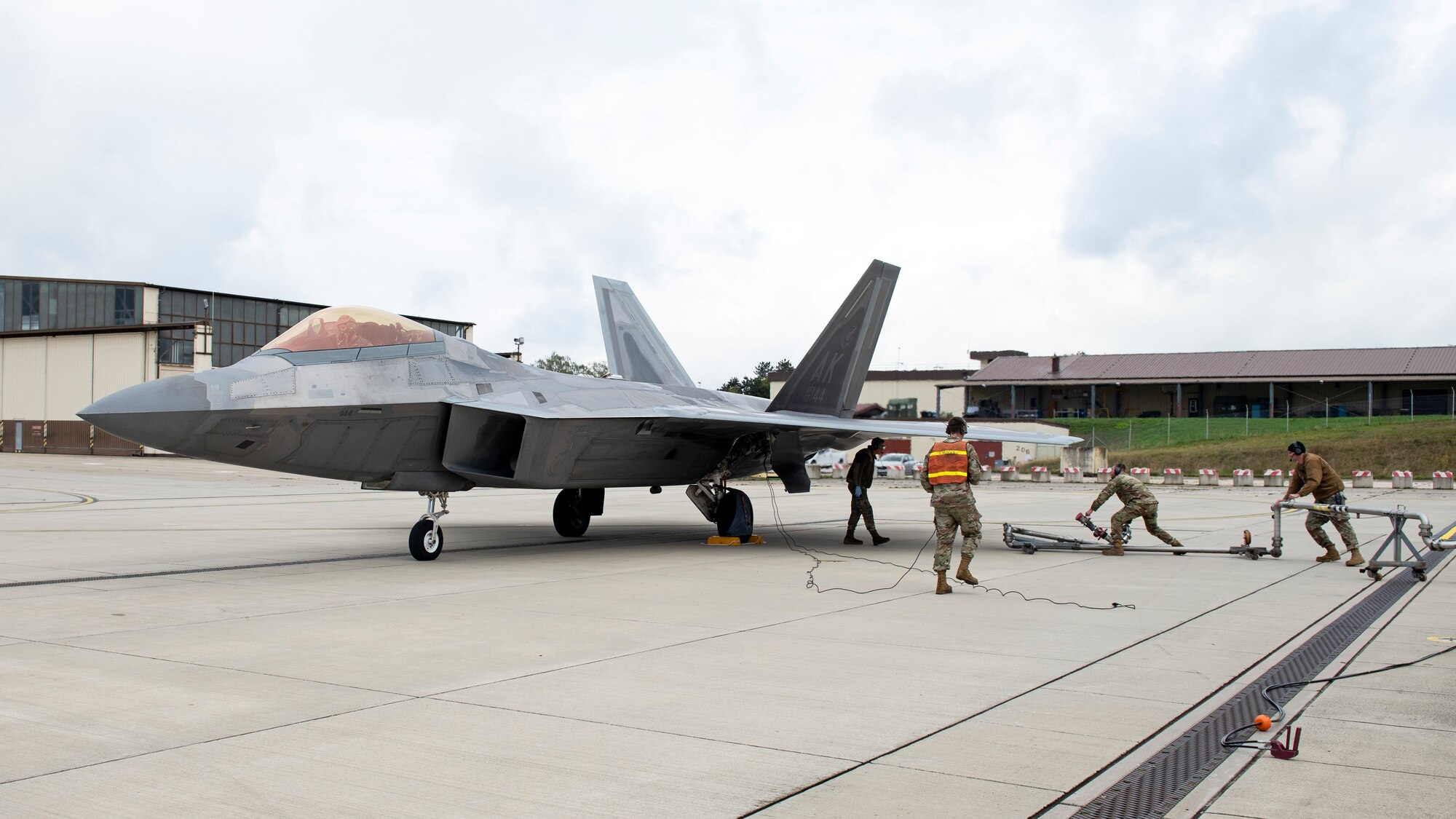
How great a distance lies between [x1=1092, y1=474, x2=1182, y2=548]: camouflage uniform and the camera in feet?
43.5

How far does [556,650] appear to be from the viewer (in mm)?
6672

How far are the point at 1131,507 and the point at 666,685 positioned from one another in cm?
933

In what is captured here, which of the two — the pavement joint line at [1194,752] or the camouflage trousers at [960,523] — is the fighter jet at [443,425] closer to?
the camouflage trousers at [960,523]

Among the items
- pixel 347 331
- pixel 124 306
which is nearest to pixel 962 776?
pixel 347 331

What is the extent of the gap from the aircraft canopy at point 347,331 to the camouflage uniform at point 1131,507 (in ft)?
27.9

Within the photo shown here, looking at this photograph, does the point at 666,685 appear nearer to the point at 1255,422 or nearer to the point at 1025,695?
the point at 1025,695

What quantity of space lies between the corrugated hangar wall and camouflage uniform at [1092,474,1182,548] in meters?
44.3

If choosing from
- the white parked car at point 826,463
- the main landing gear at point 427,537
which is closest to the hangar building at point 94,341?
the white parked car at point 826,463

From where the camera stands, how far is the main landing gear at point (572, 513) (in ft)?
50.7

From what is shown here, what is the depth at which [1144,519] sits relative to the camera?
1346 centimetres

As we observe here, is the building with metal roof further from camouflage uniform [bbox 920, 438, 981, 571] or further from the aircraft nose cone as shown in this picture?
the aircraft nose cone

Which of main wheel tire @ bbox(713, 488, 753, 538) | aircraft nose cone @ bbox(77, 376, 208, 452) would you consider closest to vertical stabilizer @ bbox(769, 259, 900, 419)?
main wheel tire @ bbox(713, 488, 753, 538)

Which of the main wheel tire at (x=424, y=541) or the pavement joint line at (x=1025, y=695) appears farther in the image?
the main wheel tire at (x=424, y=541)

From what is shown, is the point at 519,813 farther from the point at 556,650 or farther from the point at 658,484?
the point at 658,484
